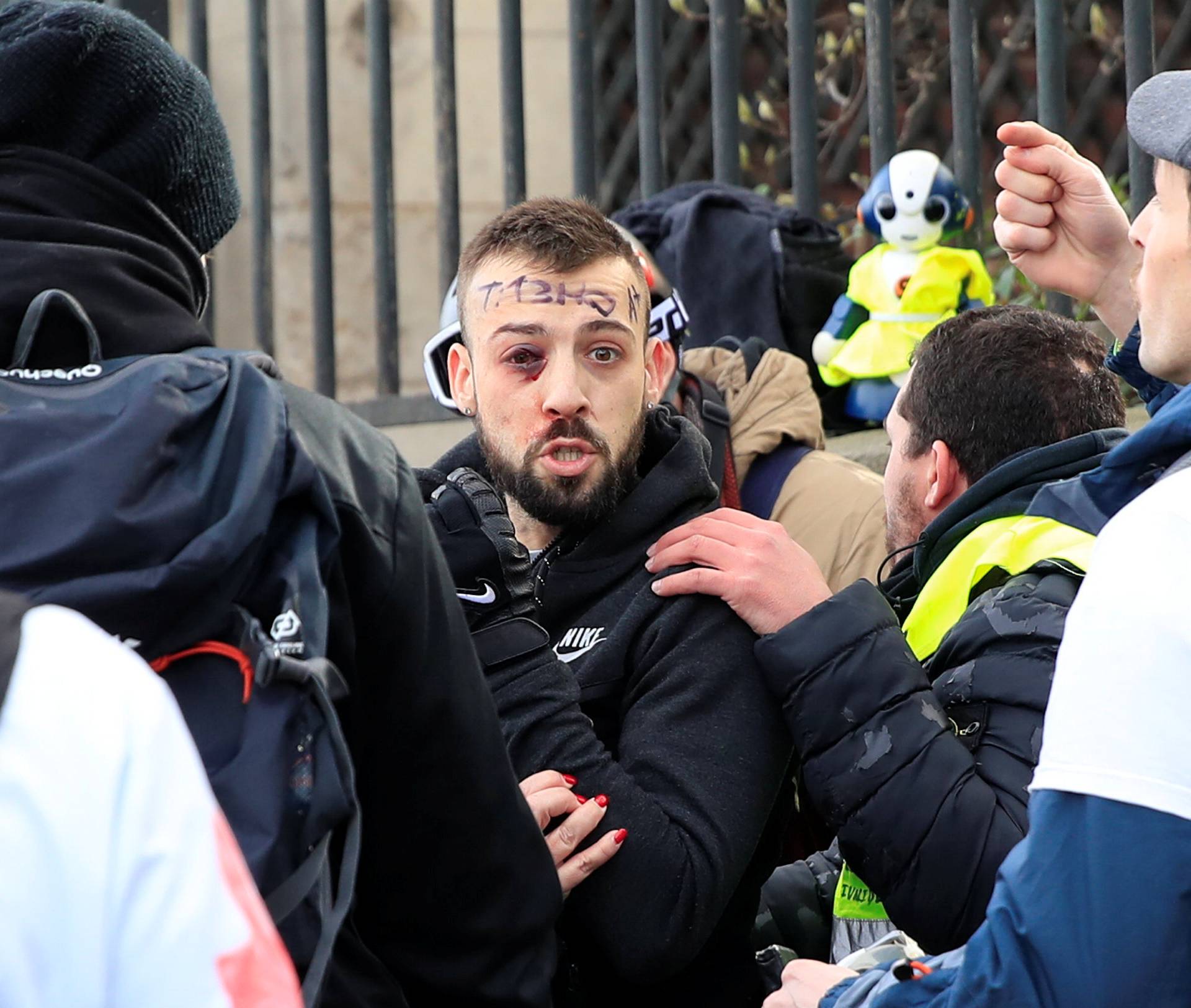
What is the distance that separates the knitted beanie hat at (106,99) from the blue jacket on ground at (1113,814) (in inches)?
37.4

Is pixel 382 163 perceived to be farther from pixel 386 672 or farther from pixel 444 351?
pixel 386 672

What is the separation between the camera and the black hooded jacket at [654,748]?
6.93 ft

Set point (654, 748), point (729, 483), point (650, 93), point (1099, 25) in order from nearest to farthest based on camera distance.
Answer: point (654, 748), point (729, 483), point (650, 93), point (1099, 25)

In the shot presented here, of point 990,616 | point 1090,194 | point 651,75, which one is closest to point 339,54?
point 651,75

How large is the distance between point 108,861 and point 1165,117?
132 cm

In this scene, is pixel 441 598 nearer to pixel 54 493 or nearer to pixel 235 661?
pixel 235 661

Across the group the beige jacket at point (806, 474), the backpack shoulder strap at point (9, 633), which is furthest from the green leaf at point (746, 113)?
the backpack shoulder strap at point (9, 633)

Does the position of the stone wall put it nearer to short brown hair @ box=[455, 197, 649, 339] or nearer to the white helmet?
the white helmet

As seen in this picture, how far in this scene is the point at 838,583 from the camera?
3.51 m

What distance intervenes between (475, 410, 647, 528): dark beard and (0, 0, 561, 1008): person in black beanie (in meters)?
0.79

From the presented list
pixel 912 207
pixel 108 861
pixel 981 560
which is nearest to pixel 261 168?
pixel 912 207

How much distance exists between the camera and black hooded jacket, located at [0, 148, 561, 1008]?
1.55m

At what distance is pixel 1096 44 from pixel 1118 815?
16.9 ft

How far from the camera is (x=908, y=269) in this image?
3939mm
